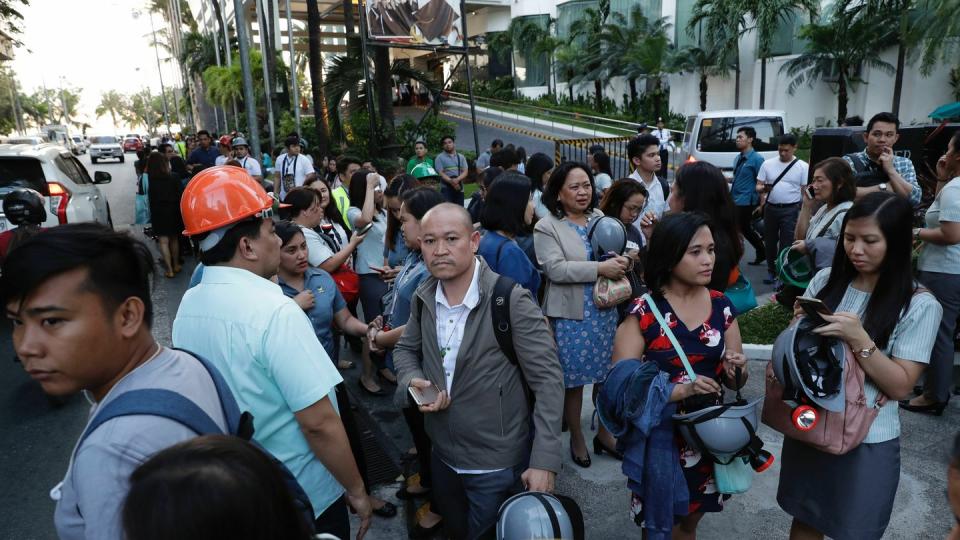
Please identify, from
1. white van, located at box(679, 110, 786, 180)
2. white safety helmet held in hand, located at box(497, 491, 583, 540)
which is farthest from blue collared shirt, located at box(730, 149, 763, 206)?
white safety helmet held in hand, located at box(497, 491, 583, 540)

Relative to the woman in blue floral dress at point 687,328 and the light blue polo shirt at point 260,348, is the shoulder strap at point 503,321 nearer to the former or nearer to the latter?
the woman in blue floral dress at point 687,328

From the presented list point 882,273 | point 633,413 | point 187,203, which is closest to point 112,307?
point 187,203

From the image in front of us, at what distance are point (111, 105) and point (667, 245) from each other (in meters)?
149

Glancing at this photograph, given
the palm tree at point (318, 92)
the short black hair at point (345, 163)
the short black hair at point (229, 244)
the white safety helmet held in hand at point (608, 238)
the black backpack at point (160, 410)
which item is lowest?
the white safety helmet held in hand at point (608, 238)

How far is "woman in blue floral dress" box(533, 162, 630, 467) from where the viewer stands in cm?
377

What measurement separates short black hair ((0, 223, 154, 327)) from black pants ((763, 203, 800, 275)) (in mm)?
7221

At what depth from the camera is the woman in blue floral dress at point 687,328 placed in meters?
2.50

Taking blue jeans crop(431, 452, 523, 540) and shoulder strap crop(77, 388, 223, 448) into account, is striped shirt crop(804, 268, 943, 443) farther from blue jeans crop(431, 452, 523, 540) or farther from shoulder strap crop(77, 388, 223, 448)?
shoulder strap crop(77, 388, 223, 448)

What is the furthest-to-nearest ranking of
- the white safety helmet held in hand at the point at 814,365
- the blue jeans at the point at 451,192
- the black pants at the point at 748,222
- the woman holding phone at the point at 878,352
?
the blue jeans at the point at 451,192 → the black pants at the point at 748,222 → the woman holding phone at the point at 878,352 → the white safety helmet held in hand at the point at 814,365

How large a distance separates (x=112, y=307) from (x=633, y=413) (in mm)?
1766

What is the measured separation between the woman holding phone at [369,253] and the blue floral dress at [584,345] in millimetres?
1764

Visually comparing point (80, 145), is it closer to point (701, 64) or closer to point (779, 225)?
point (701, 64)

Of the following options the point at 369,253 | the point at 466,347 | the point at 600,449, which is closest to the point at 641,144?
the point at 369,253

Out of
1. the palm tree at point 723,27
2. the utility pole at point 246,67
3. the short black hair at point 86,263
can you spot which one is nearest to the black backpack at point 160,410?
the short black hair at point 86,263
